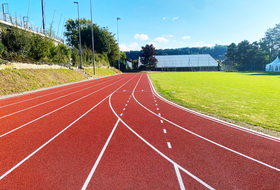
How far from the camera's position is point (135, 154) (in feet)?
14.9

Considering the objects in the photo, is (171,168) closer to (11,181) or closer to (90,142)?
(90,142)

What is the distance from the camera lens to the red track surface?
11.4ft

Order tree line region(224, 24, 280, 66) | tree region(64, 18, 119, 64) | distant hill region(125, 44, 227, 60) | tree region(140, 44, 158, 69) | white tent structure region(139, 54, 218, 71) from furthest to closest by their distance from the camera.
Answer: distant hill region(125, 44, 227, 60) → white tent structure region(139, 54, 218, 71) → tree region(140, 44, 158, 69) → tree line region(224, 24, 280, 66) → tree region(64, 18, 119, 64)

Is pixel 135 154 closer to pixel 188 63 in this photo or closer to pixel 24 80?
pixel 24 80

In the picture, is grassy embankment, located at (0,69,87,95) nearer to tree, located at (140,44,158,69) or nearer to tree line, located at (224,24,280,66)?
tree, located at (140,44,158,69)

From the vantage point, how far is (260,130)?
611 centimetres

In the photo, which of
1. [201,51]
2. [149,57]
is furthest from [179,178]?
[201,51]

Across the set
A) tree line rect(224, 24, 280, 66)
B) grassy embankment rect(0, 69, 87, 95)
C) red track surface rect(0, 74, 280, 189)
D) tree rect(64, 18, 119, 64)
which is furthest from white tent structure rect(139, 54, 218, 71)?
red track surface rect(0, 74, 280, 189)

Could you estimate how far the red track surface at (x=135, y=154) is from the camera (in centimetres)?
348

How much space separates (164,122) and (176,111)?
191 cm

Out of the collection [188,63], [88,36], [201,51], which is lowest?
[188,63]

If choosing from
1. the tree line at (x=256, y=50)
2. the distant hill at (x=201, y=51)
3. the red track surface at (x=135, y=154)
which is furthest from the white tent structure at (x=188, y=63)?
the distant hill at (x=201, y=51)

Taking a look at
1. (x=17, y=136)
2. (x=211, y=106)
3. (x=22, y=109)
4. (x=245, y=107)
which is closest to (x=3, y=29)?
(x=22, y=109)

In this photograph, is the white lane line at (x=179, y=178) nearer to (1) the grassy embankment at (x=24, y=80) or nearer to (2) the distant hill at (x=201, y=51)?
(1) the grassy embankment at (x=24, y=80)
